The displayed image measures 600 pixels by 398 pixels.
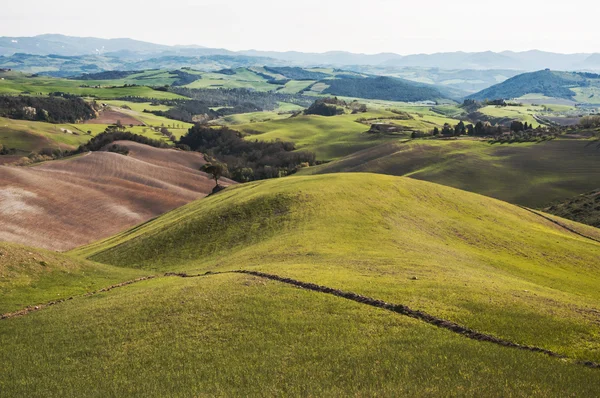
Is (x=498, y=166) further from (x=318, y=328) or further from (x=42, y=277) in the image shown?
(x=318, y=328)

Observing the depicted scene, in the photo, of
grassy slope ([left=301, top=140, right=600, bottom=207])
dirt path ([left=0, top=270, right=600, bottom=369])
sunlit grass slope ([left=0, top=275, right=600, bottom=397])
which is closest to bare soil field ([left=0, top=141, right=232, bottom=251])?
grassy slope ([left=301, top=140, right=600, bottom=207])

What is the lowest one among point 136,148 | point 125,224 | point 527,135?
point 125,224

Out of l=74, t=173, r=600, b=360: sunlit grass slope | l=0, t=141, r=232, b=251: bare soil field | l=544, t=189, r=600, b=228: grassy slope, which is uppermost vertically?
l=74, t=173, r=600, b=360: sunlit grass slope

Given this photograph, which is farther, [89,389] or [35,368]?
[35,368]

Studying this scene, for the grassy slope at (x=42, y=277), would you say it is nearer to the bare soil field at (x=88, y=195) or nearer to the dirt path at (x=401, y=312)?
the dirt path at (x=401, y=312)

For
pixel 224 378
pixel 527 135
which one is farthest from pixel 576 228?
pixel 527 135

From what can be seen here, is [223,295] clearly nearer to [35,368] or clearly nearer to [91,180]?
[35,368]

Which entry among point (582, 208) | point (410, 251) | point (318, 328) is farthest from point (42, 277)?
point (582, 208)

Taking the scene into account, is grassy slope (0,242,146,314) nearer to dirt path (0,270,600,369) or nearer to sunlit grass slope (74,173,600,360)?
dirt path (0,270,600,369)
